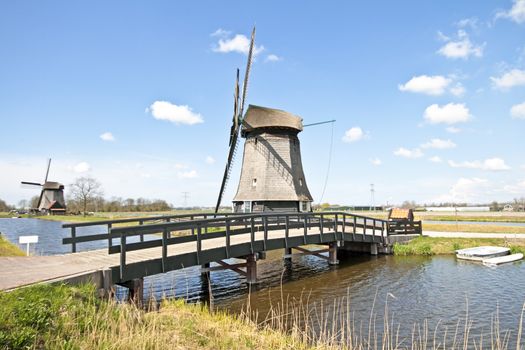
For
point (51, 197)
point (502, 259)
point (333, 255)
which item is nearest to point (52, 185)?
point (51, 197)

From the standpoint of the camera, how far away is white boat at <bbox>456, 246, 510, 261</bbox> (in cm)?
1648

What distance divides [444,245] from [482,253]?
8.93 ft

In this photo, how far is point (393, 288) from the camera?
12109mm

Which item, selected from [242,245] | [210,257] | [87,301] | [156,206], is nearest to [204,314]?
[87,301]

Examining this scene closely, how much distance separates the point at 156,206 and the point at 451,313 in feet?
318

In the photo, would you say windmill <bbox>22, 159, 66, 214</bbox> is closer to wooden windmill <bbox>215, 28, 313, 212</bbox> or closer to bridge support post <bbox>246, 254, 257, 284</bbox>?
wooden windmill <bbox>215, 28, 313, 212</bbox>

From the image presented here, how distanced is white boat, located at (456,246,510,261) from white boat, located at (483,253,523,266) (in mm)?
395

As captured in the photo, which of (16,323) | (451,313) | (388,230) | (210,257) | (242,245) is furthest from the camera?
(388,230)

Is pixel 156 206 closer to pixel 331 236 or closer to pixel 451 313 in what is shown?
pixel 331 236

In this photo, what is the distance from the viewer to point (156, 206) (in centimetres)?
9956

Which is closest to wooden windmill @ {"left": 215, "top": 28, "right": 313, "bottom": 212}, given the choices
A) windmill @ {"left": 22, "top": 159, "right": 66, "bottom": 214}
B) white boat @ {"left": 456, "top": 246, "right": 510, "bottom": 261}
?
white boat @ {"left": 456, "top": 246, "right": 510, "bottom": 261}

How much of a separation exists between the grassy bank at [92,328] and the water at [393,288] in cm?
128

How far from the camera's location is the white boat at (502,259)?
15479 millimetres

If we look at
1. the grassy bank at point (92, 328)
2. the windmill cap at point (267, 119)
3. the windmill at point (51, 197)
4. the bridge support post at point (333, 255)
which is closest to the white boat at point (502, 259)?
the bridge support post at point (333, 255)
